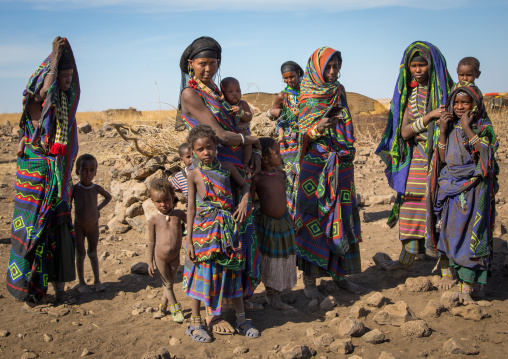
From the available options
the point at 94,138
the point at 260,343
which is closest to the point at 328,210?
the point at 260,343

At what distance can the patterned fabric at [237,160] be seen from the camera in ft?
12.1

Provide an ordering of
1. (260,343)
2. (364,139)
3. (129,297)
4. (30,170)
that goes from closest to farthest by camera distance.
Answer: (260,343) → (30,170) → (129,297) → (364,139)

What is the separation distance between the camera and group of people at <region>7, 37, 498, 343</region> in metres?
3.64

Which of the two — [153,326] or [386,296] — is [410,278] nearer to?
[386,296]

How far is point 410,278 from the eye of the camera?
15.2ft

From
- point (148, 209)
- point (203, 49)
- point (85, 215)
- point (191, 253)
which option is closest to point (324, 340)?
point (191, 253)

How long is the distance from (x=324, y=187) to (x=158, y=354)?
2.13 metres

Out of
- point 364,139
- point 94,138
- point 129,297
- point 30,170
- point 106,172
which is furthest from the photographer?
point 94,138

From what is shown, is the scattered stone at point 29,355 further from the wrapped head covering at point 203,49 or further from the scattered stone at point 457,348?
the scattered stone at point 457,348

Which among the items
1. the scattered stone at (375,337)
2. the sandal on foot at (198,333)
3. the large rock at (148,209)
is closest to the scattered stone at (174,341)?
the sandal on foot at (198,333)

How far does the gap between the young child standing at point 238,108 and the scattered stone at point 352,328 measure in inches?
55.6

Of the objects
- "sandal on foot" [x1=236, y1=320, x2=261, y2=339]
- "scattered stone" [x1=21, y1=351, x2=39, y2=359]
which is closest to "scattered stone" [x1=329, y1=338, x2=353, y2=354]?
"sandal on foot" [x1=236, y1=320, x2=261, y2=339]

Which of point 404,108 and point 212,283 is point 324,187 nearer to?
point 404,108

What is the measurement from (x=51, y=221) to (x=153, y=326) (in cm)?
149
